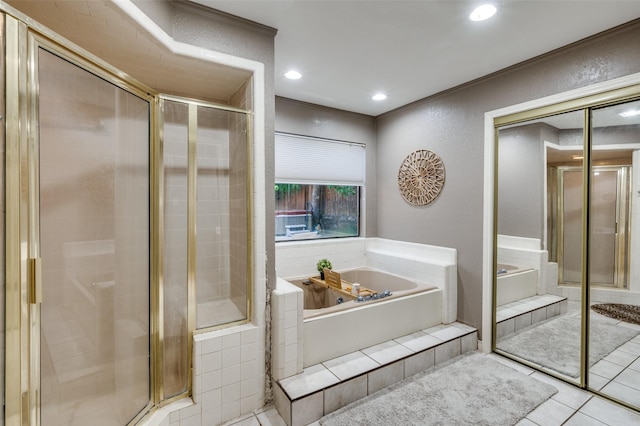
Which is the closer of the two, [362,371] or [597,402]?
[597,402]

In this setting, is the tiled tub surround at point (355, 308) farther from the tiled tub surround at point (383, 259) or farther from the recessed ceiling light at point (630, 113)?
the recessed ceiling light at point (630, 113)

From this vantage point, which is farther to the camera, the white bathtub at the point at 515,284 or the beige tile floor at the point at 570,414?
the white bathtub at the point at 515,284

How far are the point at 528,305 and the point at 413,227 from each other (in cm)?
137

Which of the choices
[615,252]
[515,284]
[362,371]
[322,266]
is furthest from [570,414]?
[322,266]

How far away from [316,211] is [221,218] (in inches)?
73.3

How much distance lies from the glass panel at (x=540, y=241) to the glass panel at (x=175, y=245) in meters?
2.76

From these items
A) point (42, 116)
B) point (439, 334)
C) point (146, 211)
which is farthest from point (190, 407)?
point (439, 334)

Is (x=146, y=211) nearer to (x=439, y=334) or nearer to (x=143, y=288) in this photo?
(x=143, y=288)

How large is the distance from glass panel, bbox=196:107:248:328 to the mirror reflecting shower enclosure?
7.82 ft

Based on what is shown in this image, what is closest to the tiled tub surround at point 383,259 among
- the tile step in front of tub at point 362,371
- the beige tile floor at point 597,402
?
the tile step in front of tub at point 362,371

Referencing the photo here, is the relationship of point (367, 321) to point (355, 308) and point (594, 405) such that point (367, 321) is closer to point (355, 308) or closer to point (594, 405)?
point (355, 308)

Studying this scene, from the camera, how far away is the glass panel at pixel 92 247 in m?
1.26

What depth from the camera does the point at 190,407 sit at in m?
1.81

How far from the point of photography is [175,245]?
195cm
